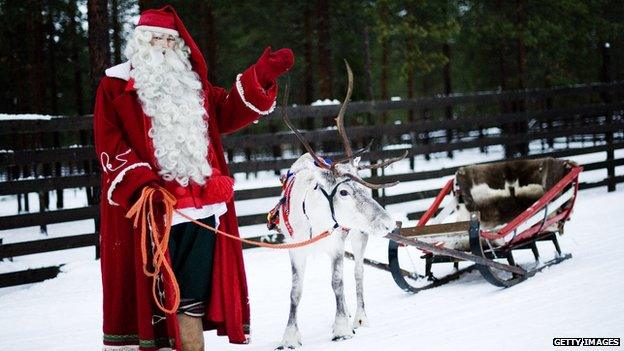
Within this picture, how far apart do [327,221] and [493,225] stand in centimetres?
292

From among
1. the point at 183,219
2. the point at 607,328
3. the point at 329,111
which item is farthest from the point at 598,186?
the point at 183,219

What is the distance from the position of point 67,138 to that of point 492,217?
2411 centimetres

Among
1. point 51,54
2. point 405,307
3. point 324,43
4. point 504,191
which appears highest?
point 51,54

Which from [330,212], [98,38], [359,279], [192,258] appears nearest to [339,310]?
[359,279]

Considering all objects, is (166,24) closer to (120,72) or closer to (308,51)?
(120,72)

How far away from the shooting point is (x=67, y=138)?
90.3ft

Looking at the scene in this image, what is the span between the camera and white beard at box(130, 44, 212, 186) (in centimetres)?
352

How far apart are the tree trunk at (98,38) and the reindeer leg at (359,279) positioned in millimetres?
4844

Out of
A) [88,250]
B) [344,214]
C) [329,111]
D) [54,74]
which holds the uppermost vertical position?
[54,74]

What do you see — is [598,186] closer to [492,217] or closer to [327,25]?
[492,217]

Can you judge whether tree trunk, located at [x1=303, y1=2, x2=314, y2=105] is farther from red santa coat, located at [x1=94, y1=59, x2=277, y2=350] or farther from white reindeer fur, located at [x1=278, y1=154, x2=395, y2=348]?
red santa coat, located at [x1=94, y1=59, x2=277, y2=350]

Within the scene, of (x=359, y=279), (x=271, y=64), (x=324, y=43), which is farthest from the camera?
(x=324, y=43)

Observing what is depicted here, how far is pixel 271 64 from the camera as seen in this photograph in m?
3.83

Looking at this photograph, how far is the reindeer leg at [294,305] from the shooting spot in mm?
4609
